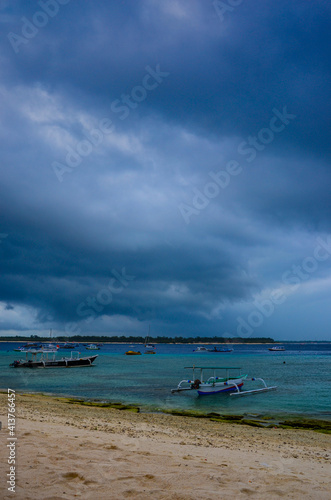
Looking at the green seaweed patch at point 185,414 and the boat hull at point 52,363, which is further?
the boat hull at point 52,363

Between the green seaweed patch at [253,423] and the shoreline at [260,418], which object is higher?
the green seaweed patch at [253,423]

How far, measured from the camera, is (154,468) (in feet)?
27.6

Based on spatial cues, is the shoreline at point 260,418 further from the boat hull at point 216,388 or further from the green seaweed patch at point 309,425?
the boat hull at point 216,388

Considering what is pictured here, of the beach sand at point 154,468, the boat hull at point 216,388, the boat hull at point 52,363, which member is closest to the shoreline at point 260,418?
the beach sand at point 154,468

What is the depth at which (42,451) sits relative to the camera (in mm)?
9289

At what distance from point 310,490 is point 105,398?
93.8 ft

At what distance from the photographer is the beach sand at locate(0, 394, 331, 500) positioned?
691cm

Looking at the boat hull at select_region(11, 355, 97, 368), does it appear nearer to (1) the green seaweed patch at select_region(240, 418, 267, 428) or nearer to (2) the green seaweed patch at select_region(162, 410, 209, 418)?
(2) the green seaweed patch at select_region(162, 410, 209, 418)

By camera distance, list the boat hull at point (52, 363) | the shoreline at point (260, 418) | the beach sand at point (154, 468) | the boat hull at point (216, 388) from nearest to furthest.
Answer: the beach sand at point (154, 468)
the shoreline at point (260, 418)
the boat hull at point (216, 388)
the boat hull at point (52, 363)

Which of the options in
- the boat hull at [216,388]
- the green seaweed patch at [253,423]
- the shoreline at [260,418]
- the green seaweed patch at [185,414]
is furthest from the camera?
the boat hull at [216,388]

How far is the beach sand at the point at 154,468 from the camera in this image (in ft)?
22.7

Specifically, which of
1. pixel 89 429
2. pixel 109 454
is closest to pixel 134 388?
pixel 89 429

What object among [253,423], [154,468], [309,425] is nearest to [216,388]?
[253,423]

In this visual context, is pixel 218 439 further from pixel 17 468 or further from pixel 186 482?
pixel 17 468
